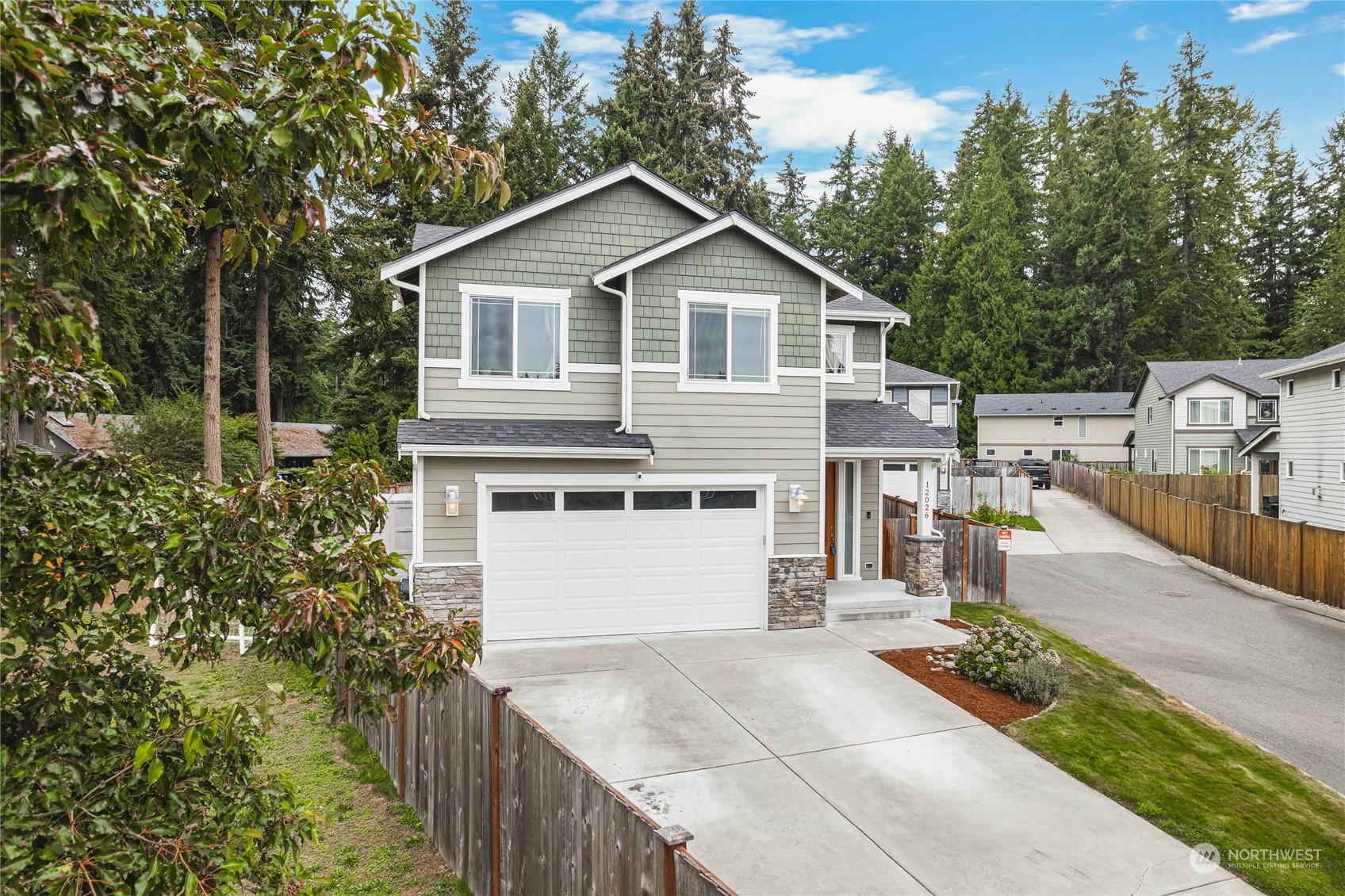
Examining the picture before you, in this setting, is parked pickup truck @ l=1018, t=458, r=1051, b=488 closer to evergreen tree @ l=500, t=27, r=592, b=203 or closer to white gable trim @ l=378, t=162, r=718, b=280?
evergreen tree @ l=500, t=27, r=592, b=203

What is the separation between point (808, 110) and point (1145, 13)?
14.4m

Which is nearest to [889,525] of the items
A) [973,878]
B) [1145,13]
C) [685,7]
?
[973,878]

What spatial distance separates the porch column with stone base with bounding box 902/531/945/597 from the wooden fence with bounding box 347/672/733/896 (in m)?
8.74

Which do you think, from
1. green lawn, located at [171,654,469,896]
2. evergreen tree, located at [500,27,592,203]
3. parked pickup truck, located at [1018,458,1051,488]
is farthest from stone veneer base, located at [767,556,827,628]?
parked pickup truck, located at [1018,458,1051,488]

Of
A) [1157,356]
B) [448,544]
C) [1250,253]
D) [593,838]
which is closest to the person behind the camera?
[593,838]

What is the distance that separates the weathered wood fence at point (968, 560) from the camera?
14008 mm

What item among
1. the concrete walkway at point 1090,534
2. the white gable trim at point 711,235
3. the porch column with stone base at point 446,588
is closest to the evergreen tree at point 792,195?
the concrete walkway at point 1090,534

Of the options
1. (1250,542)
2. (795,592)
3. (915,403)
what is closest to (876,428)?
(795,592)

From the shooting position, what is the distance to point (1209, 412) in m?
34.0

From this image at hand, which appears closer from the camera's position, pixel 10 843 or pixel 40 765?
pixel 10 843

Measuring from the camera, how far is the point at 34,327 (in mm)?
2078

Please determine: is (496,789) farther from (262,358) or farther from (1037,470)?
(1037,470)

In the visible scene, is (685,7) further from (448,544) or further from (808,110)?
(448,544)

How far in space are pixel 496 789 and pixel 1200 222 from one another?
5707 cm
